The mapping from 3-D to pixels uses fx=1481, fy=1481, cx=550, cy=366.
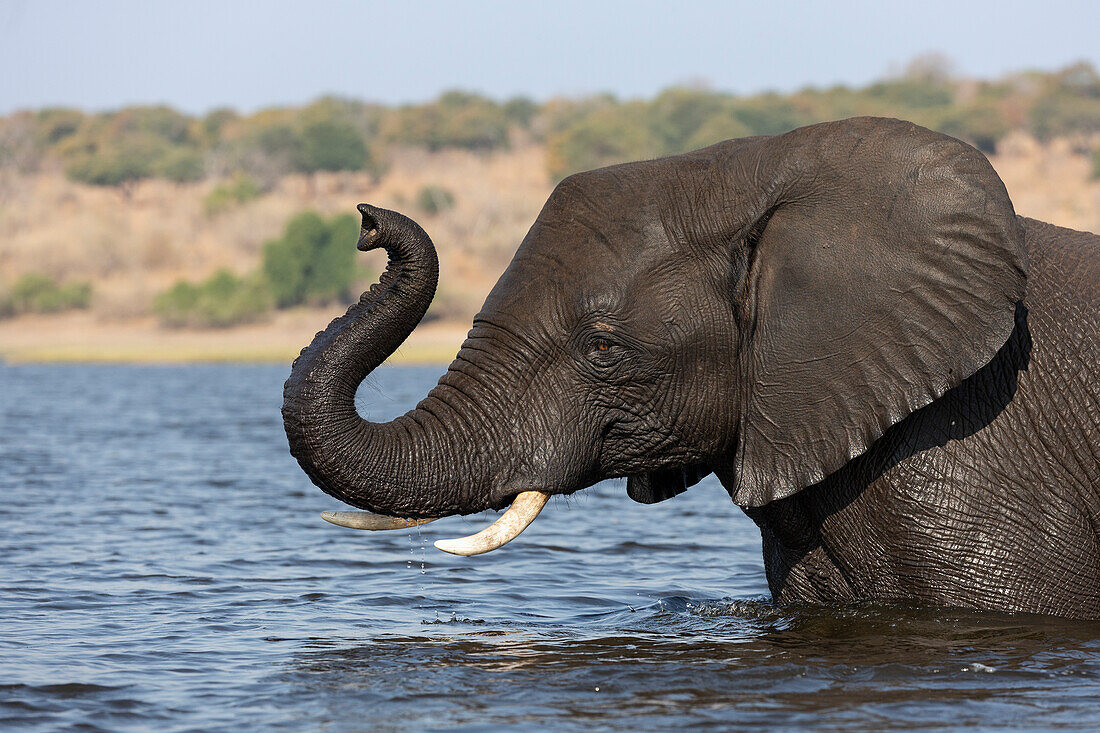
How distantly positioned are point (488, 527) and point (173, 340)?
41095 mm

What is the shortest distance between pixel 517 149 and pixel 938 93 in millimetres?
20944

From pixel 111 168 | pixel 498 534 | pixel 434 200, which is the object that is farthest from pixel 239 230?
pixel 498 534

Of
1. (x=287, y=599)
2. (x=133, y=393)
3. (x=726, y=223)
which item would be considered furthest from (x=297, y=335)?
(x=726, y=223)

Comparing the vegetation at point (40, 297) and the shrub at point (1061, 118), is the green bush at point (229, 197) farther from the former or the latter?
the shrub at point (1061, 118)

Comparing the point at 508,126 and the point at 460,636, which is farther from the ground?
the point at 508,126

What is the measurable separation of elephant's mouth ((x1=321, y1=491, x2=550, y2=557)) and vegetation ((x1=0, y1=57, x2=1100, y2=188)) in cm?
5310

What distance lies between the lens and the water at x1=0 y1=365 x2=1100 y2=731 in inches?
199

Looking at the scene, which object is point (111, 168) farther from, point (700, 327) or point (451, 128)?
point (700, 327)

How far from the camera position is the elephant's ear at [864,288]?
490 cm

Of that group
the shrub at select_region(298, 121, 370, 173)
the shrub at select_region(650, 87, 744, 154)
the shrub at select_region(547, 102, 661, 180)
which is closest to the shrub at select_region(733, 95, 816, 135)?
the shrub at select_region(650, 87, 744, 154)

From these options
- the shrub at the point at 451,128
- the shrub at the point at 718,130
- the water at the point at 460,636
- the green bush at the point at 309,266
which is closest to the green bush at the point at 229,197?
the green bush at the point at 309,266

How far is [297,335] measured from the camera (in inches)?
1699

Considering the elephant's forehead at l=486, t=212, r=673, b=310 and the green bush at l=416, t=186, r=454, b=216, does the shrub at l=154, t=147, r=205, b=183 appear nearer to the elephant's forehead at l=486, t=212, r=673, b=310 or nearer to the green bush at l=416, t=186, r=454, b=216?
the green bush at l=416, t=186, r=454, b=216

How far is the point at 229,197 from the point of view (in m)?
56.2
